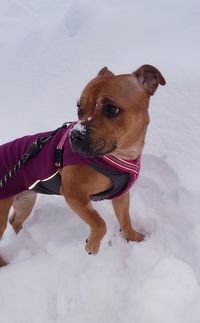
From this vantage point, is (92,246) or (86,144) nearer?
(86,144)

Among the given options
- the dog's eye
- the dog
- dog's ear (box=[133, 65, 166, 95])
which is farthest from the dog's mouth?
dog's ear (box=[133, 65, 166, 95])

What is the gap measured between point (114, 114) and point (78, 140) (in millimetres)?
281

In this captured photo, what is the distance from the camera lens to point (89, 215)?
2.85 meters

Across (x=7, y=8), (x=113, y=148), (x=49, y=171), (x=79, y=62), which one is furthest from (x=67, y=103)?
(x=7, y=8)

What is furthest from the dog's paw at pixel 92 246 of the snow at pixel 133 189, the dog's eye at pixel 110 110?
the dog's eye at pixel 110 110

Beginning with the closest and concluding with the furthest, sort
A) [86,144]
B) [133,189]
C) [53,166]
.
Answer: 1. [86,144]
2. [53,166]
3. [133,189]

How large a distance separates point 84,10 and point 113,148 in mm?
3408

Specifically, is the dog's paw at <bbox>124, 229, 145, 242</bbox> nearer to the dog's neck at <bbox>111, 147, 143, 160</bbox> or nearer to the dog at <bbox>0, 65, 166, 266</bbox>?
the dog at <bbox>0, 65, 166, 266</bbox>

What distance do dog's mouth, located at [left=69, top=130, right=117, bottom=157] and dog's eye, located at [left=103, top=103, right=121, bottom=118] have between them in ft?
0.56

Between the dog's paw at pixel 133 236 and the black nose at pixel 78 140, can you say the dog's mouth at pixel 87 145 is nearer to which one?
the black nose at pixel 78 140

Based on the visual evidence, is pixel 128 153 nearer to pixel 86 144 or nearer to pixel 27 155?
pixel 86 144

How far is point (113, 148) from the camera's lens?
2604 millimetres

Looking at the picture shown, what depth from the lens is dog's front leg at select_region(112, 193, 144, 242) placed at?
3242mm

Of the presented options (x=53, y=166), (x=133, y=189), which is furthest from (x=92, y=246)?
(x=133, y=189)
